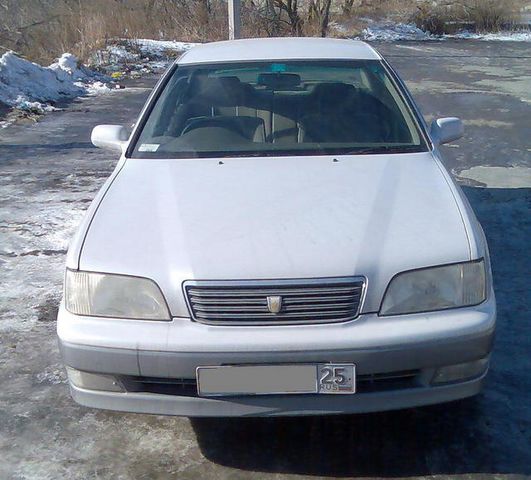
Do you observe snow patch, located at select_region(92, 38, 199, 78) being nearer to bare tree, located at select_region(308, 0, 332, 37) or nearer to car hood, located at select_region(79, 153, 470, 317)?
bare tree, located at select_region(308, 0, 332, 37)

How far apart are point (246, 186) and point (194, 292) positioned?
830mm

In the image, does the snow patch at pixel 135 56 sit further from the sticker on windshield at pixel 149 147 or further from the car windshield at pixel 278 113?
the sticker on windshield at pixel 149 147

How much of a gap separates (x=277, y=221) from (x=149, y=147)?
123cm

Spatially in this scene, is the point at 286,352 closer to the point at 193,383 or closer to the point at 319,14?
the point at 193,383

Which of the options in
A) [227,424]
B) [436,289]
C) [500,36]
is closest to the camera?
[436,289]

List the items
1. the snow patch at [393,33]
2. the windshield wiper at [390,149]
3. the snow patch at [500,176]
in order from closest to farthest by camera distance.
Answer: the windshield wiper at [390,149], the snow patch at [500,176], the snow patch at [393,33]

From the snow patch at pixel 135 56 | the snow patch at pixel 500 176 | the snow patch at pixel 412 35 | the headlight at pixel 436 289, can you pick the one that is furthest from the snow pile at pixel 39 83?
the snow patch at pixel 412 35

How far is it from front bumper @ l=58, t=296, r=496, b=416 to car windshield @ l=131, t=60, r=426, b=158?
134 cm

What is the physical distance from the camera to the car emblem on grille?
2.60 metres

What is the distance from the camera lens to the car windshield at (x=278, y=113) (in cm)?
383

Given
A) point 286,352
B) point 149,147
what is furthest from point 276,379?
point 149,147

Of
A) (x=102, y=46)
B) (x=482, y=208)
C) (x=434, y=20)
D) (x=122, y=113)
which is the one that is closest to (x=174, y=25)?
(x=102, y=46)

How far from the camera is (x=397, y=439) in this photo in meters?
3.04

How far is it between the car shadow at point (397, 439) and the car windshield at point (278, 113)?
52.5 inches
